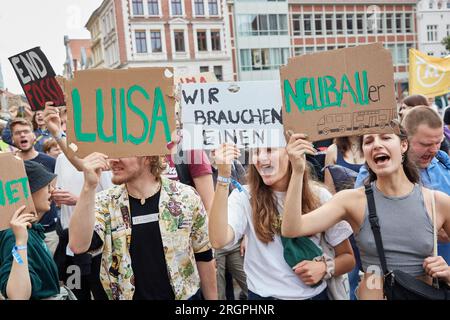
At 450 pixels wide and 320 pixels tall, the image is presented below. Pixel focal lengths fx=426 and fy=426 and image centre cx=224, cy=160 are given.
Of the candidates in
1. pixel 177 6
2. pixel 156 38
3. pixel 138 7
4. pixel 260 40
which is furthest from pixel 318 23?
pixel 138 7

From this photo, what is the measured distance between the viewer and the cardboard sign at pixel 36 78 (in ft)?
8.47

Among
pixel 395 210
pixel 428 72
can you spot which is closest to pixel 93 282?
pixel 395 210

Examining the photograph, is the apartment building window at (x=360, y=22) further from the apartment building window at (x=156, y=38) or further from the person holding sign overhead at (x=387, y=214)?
the person holding sign overhead at (x=387, y=214)

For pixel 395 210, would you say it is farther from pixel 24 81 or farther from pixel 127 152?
pixel 24 81

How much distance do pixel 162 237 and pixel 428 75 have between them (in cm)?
483

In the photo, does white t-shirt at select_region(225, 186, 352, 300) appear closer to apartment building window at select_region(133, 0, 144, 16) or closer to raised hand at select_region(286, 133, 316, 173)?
raised hand at select_region(286, 133, 316, 173)

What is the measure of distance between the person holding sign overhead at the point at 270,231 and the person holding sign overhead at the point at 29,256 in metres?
0.83

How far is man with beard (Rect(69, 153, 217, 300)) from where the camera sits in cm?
203

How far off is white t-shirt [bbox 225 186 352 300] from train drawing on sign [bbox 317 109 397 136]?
0.38m

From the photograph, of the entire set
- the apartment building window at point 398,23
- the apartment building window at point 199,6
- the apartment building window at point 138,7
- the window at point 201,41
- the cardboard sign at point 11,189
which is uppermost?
the apartment building window at point 398,23

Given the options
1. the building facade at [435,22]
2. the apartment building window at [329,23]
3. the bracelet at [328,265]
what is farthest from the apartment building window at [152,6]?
the apartment building window at [329,23]

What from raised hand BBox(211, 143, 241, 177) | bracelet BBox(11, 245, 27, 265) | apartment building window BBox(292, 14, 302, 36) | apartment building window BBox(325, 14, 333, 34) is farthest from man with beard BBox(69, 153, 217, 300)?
apartment building window BBox(292, 14, 302, 36)

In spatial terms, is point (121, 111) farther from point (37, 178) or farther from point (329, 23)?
point (329, 23)

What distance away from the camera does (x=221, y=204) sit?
1.86 m
